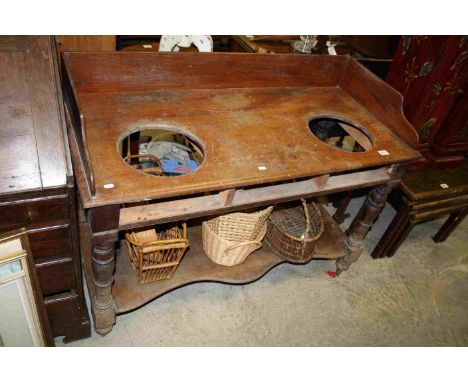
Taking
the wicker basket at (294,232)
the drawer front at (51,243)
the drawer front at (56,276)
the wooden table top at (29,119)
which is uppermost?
the wooden table top at (29,119)

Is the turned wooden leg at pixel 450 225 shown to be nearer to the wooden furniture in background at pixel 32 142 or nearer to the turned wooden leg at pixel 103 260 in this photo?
the turned wooden leg at pixel 103 260

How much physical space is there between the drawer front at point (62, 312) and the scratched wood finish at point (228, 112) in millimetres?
756

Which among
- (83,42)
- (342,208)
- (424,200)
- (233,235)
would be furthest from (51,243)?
(424,200)

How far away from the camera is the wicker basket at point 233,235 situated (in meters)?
2.50

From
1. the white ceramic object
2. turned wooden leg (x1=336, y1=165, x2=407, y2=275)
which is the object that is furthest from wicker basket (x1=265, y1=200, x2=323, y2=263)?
the white ceramic object

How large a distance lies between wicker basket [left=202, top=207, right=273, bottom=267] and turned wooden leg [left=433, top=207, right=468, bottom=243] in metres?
2.03

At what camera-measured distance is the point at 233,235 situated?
261 cm

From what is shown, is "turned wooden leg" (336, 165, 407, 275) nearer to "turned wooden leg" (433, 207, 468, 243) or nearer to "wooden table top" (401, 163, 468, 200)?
"wooden table top" (401, 163, 468, 200)

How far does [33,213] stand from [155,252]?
34.2 inches

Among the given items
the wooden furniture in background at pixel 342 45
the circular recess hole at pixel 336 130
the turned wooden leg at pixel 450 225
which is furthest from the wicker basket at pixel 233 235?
the turned wooden leg at pixel 450 225

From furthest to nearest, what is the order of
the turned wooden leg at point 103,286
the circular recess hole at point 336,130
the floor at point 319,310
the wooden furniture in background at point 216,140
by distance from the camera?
the circular recess hole at point 336,130 < the floor at point 319,310 < the turned wooden leg at point 103,286 < the wooden furniture in background at point 216,140

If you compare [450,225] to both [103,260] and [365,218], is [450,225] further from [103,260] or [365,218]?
[103,260]

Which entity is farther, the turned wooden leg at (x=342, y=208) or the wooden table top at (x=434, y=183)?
the turned wooden leg at (x=342, y=208)

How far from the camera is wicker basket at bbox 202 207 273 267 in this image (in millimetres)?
2498
